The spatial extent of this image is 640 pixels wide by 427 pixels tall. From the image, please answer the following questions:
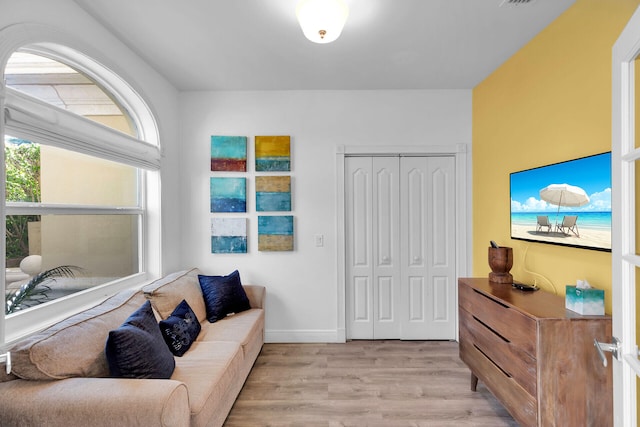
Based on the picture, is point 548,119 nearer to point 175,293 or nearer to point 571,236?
point 571,236

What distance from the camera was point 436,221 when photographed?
3.37 m

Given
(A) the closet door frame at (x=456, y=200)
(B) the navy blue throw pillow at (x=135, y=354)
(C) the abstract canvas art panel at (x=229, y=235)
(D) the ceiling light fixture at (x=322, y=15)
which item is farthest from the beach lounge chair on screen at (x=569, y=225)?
(C) the abstract canvas art panel at (x=229, y=235)

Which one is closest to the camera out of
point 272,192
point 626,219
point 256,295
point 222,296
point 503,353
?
point 626,219

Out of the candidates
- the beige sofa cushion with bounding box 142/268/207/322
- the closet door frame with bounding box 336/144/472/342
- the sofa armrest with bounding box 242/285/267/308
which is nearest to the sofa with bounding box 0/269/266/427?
the beige sofa cushion with bounding box 142/268/207/322

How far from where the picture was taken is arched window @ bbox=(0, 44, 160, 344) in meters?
1.70

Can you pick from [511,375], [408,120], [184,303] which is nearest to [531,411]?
[511,375]

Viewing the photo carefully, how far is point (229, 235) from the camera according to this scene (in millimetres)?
3342

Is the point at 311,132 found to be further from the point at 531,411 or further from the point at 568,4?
the point at 531,411

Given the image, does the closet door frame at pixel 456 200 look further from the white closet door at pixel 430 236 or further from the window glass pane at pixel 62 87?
the window glass pane at pixel 62 87

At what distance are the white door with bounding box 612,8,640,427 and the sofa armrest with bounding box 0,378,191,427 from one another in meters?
1.74

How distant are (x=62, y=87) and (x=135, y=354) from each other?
1.79 metres

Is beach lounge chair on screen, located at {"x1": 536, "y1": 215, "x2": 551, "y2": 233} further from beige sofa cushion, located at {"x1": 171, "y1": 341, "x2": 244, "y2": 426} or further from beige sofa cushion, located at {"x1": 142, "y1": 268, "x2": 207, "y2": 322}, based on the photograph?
beige sofa cushion, located at {"x1": 142, "y1": 268, "x2": 207, "y2": 322}

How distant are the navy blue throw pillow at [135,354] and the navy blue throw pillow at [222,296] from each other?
103 cm

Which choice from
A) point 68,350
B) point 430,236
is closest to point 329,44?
point 430,236
